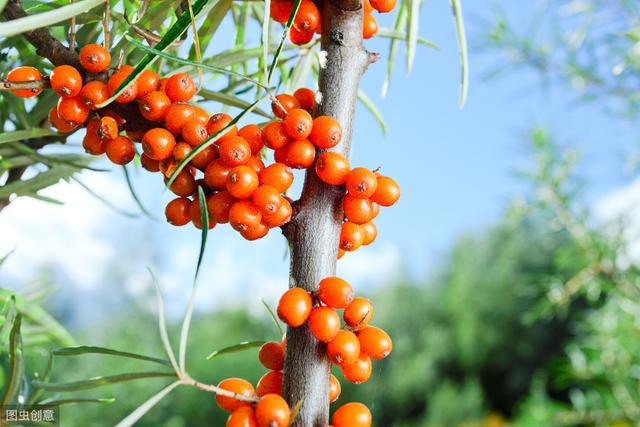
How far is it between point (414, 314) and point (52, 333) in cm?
317

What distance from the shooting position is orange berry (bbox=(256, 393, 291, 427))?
254mm

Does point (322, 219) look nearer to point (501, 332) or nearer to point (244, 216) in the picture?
point (244, 216)

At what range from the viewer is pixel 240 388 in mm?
286

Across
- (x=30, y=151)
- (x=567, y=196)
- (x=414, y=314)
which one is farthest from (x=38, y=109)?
(x=414, y=314)

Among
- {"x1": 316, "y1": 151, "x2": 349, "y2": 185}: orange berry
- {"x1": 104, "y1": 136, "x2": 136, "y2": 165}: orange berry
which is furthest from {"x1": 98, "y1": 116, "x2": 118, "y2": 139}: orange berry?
{"x1": 316, "y1": 151, "x2": 349, "y2": 185}: orange berry

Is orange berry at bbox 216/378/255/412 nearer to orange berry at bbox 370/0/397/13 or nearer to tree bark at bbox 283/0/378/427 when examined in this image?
tree bark at bbox 283/0/378/427

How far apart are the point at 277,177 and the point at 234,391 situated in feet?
0.34

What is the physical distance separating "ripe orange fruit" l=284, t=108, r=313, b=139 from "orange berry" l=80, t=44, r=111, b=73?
96mm

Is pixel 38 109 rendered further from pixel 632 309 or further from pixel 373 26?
pixel 632 309

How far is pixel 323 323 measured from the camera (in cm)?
27

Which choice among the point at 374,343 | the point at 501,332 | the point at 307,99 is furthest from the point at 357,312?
the point at 501,332

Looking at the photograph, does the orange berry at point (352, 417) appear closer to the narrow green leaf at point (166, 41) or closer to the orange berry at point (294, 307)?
the orange berry at point (294, 307)

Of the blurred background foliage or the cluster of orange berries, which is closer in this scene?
the cluster of orange berries

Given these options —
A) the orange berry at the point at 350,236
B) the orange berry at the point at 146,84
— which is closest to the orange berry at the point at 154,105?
the orange berry at the point at 146,84
